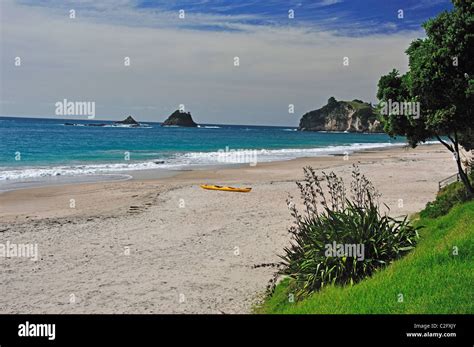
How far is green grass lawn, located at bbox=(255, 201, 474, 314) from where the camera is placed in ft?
21.0

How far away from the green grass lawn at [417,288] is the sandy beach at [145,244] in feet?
7.02

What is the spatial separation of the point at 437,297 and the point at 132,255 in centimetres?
890

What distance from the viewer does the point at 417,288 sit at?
22.7ft

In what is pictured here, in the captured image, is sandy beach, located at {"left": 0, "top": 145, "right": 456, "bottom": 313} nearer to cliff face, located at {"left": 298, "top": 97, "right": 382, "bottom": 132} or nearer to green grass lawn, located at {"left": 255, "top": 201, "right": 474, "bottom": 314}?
green grass lawn, located at {"left": 255, "top": 201, "right": 474, "bottom": 314}

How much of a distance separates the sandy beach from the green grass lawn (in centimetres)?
214

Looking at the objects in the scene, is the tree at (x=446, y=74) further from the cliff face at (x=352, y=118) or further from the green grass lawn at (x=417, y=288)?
the cliff face at (x=352, y=118)

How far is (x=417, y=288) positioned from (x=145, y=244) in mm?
9376

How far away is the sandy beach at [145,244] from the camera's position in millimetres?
10164

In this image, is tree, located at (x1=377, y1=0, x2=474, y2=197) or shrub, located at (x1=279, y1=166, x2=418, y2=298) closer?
shrub, located at (x1=279, y1=166, x2=418, y2=298)

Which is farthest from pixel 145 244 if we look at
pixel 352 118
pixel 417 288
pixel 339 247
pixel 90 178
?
pixel 352 118

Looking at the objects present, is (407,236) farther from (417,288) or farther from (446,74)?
(446,74)

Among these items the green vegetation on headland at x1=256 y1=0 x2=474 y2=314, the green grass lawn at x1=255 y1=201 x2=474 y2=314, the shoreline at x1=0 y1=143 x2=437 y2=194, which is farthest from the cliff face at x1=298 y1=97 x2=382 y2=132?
the green grass lawn at x1=255 y1=201 x2=474 y2=314

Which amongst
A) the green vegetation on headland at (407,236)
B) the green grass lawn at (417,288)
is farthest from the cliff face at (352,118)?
the green grass lawn at (417,288)

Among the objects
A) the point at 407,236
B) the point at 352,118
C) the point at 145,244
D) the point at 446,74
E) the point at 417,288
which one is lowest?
the point at 145,244
